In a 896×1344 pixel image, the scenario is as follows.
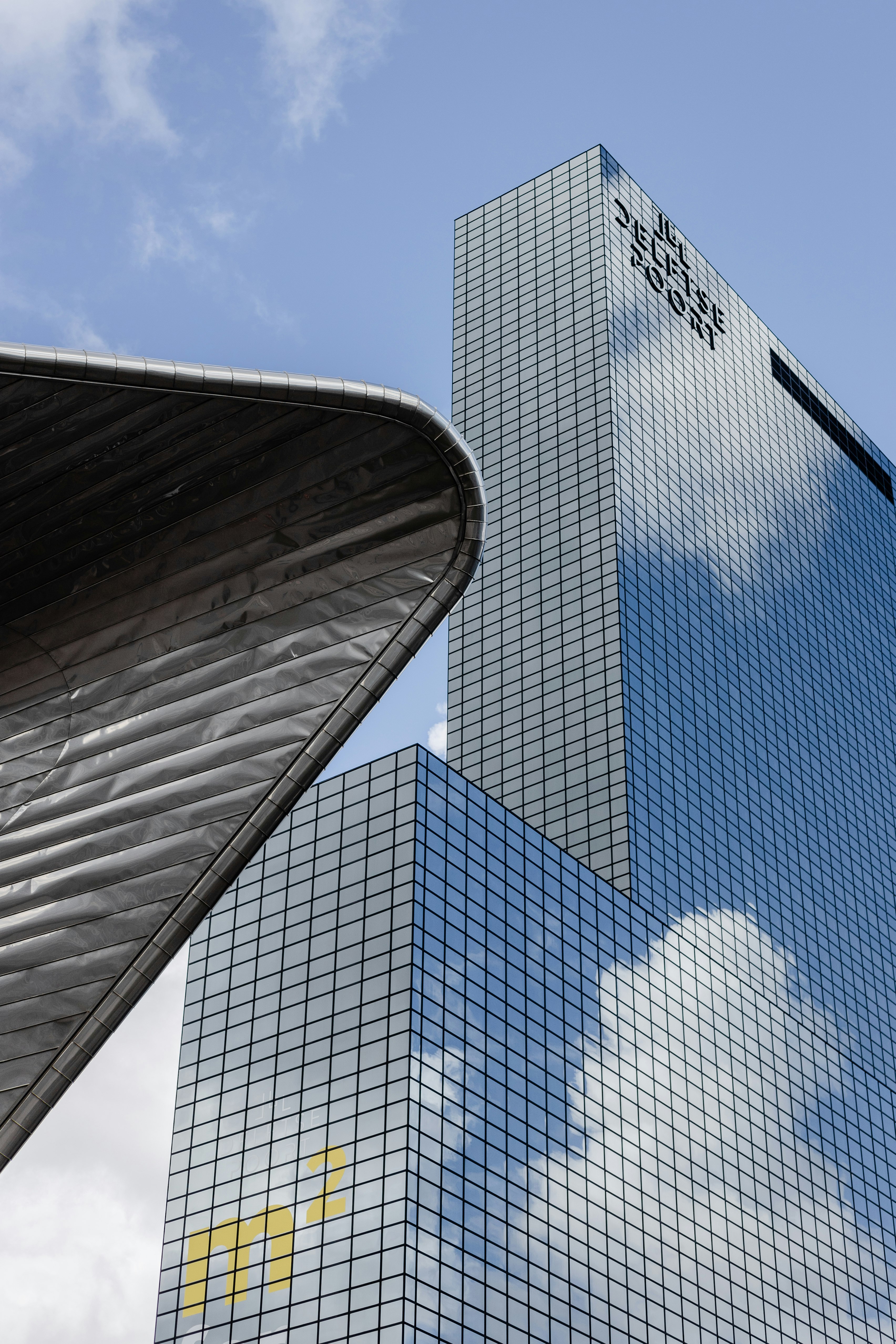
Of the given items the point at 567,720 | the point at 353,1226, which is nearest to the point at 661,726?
the point at 567,720

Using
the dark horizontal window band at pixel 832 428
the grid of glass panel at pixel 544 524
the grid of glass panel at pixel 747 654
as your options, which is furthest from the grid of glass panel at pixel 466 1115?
the dark horizontal window band at pixel 832 428

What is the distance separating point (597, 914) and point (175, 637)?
72.5 metres

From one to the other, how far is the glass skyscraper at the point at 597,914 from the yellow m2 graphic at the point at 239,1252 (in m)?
0.19

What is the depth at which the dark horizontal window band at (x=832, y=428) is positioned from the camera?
158250mm

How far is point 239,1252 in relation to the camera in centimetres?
7594

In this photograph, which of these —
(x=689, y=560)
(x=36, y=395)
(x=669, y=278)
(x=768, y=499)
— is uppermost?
(x=669, y=278)

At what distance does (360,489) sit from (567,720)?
87584 millimetres

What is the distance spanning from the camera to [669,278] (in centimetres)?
14212

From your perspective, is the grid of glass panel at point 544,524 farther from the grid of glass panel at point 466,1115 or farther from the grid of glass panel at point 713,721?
the grid of glass panel at point 466,1115

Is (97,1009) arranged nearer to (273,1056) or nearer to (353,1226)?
(353,1226)

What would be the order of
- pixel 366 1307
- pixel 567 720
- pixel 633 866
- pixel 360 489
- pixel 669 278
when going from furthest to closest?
1. pixel 669 278
2. pixel 567 720
3. pixel 633 866
4. pixel 366 1307
5. pixel 360 489

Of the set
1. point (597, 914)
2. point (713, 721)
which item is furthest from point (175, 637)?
point (713, 721)

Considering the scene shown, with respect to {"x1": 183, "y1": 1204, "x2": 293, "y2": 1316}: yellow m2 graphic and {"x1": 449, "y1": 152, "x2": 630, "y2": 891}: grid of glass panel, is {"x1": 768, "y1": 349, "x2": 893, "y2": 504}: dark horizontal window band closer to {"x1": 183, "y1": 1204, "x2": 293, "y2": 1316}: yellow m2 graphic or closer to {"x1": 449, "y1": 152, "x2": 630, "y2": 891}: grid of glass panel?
{"x1": 449, "y1": 152, "x2": 630, "y2": 891}: grid of glass panel

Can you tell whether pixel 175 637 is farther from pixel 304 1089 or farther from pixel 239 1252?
pixel 239 1252
